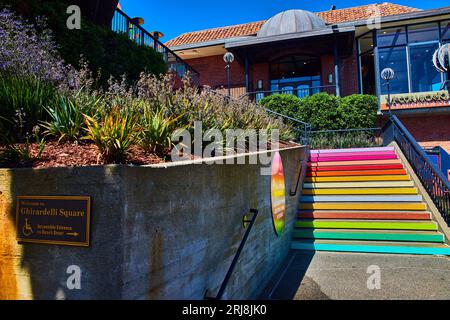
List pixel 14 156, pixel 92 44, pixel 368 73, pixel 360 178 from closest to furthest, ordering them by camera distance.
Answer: pixel 14 156 < pixel 92 44 < pixel 360 178 < pixel 368 73

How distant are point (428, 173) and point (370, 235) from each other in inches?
80.0

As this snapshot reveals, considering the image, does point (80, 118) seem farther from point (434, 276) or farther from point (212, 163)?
point (434, 276)

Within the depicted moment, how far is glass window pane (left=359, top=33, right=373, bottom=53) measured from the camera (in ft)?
58.4

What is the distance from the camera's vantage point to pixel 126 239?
2.23 metres

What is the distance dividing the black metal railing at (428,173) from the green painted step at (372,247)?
27.8 inches

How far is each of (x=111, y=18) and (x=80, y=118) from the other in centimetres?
725

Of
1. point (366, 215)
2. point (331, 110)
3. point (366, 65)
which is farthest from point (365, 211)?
point (366, 65)

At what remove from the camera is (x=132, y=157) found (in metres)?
3.26

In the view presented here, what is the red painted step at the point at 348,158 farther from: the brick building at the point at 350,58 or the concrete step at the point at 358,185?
the brick building at the point at 350,58

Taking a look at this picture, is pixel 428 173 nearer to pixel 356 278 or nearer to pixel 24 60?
pixel 356 278

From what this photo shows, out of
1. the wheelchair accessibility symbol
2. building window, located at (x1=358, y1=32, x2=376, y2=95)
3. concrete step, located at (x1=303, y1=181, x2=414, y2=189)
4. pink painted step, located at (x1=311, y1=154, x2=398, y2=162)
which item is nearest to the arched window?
building window, located at (x1=358, y1=32, x2=376, y2=95)

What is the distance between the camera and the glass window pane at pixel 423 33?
16.4 metres

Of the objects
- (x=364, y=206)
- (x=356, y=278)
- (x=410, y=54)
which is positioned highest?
(x=410, y=54)

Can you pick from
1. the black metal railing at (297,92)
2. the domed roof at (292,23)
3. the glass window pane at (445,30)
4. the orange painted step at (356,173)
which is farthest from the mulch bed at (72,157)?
the glass window pane at (445,30)
